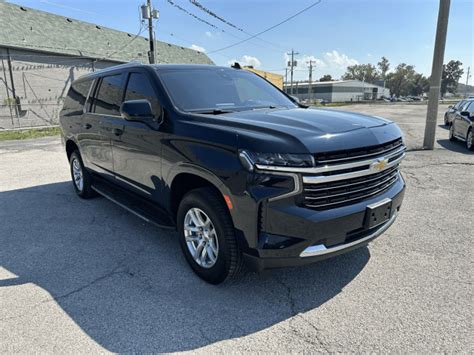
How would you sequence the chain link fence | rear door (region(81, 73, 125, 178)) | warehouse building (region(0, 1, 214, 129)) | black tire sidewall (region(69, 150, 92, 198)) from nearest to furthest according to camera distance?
rear door (region(81, 73, 125, 178)), black tire sidewall (region(69, 150, 92, 198)), the chain link fence, warehouse building (region(0, 1, 214, 129))

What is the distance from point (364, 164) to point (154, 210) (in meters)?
2.25

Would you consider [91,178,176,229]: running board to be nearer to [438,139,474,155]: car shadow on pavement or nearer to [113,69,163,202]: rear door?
[113,69,163,202]: rear door

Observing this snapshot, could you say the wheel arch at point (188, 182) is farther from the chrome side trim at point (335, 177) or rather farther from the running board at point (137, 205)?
the chrome side trim at point (335, 177)

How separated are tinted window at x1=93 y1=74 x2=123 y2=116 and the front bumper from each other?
2.67 meters

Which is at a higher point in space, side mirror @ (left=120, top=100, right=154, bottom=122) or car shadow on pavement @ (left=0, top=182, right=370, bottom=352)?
side mirror @ (left=120, top=100, right=154, bottom=122)

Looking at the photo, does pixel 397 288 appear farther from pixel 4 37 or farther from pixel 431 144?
pixel 4 37

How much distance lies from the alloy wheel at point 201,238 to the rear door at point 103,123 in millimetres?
1614

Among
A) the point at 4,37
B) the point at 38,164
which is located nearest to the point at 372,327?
the point at 38,164

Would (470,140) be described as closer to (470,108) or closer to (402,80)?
(470,108)

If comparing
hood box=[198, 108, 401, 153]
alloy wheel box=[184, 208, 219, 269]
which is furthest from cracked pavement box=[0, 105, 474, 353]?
hood box=[198, 108, 401, 153]

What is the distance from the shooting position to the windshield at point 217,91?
11.6 feet

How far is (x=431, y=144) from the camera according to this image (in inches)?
403

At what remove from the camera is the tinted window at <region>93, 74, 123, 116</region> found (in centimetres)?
434

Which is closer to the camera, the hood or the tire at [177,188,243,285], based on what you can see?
the hood
